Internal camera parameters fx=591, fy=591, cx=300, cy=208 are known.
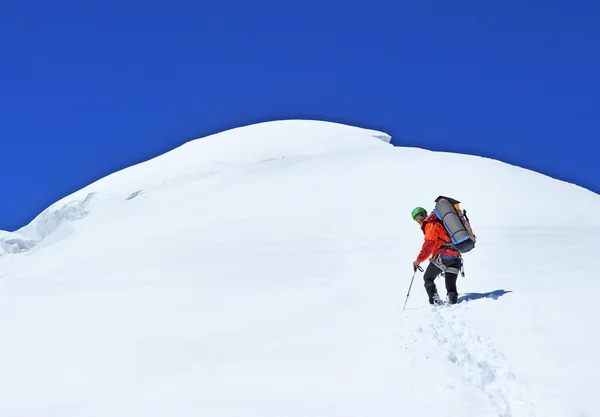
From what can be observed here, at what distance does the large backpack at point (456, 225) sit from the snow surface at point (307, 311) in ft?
3.19

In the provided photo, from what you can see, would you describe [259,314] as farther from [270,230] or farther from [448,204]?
[270,230]

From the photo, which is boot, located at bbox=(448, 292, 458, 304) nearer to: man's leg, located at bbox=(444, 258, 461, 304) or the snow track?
man's leg, located at bbox=(444, 258, 461, 304)

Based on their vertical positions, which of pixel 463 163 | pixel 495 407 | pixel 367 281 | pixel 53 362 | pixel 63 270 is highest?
pixel 463 163

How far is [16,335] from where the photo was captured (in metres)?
9.14

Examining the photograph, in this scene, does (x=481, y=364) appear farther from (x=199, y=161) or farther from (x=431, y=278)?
(x=199, y=161)

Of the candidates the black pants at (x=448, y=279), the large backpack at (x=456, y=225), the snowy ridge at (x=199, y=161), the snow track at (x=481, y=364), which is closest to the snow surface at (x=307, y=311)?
the snow track at (x=481, y=364)

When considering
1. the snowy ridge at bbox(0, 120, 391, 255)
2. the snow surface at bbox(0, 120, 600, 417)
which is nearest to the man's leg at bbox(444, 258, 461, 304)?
the snow surface at bbox(0, 120, 600, 417)

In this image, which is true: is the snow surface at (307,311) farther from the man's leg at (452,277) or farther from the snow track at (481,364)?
the man's leg at (452,277)

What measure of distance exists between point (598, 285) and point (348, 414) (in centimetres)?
517

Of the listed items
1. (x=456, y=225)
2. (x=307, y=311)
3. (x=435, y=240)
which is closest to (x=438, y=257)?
(x=435, y=240)

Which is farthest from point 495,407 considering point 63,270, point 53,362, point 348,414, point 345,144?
point 345,144

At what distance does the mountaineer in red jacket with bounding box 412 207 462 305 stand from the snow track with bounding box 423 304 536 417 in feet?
3.23

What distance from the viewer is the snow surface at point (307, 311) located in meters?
5.96

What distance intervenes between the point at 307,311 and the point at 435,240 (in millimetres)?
2296
